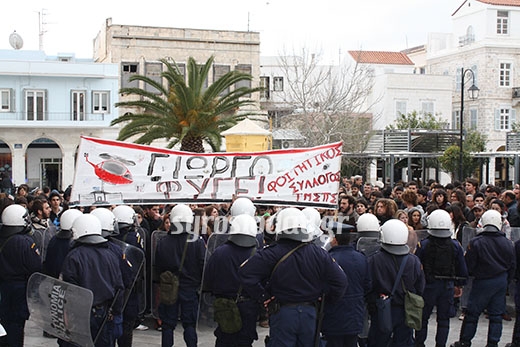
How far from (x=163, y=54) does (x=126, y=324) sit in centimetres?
3230

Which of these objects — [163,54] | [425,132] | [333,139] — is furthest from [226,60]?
[425,132]

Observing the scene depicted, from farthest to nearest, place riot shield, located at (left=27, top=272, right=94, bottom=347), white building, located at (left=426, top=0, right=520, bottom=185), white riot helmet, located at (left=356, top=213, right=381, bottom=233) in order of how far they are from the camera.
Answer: white building, located at (left=426, top=0, right=520, bottom=185) < white riot helmet, located at (left=356, top=213, right=381, bottom=233) < riot shield, located at (left=27, top=272, right=94, bottom=347)

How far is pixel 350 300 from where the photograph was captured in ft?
22.6

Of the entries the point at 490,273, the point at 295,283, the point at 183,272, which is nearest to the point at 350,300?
the point at 295,283

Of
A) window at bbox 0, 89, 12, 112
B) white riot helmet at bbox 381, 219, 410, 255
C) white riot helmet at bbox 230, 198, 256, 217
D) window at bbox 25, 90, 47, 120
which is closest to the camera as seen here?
white riot helmet at bbox 381, 219, 410, 255

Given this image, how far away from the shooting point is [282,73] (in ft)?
144

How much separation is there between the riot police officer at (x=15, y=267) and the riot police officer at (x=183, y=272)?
147 cm

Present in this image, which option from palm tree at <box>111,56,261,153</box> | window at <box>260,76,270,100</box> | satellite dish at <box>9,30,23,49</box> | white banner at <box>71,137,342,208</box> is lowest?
white banner at <box>71,137,342,208</box>

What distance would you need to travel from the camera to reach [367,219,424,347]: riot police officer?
721 cm

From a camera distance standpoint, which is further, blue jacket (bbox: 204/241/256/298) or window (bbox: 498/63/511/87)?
window (bbox: 498/63/511/87)

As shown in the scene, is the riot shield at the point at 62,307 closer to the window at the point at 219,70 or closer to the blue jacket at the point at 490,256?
the blue jacket at the point at 490,256

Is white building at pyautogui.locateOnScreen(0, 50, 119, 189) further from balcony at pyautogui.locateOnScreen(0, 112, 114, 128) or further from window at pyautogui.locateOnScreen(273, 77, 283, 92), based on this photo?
window at pyautogui.locateOnScreen(273, 77, 283, 92)

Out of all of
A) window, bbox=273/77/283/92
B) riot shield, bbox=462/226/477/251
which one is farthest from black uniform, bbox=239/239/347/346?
window, bbox=273/77/283/92

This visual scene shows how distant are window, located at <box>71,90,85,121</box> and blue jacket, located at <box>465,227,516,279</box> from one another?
31.6 meters
